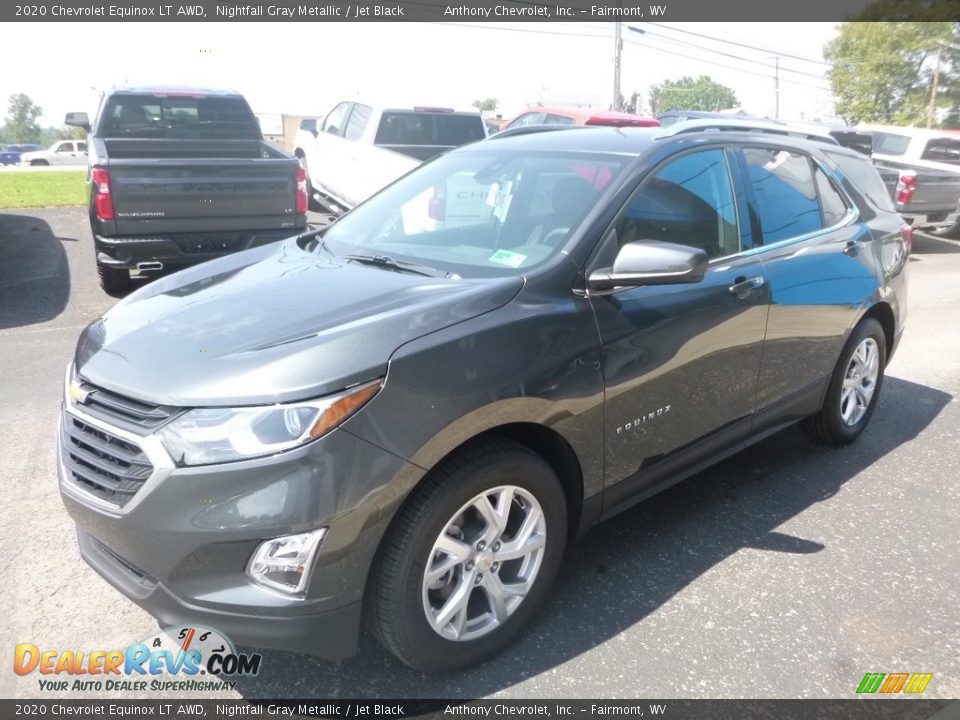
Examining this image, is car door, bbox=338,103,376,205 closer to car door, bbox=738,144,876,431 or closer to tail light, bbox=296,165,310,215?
tail light, bbox=296,165,310,215

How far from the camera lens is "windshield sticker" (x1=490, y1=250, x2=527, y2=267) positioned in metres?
2.96

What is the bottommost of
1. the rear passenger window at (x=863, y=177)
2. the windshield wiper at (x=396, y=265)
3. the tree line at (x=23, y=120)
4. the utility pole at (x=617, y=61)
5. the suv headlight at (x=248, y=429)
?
the suv headlight at (x=248, y=429)

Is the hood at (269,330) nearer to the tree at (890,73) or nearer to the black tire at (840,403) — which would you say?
the black tire at (840,403)

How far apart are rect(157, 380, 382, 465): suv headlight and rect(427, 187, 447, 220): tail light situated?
1.56m

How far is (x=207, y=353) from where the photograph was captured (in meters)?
2.39

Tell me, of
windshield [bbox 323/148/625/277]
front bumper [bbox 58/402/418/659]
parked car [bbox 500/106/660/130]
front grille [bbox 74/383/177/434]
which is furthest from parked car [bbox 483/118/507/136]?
front bumper [bbox 58/402/418/659]

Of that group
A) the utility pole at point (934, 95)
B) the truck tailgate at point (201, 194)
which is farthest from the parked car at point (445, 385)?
the utility pole at point (934, 95)

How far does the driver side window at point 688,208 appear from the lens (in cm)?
314

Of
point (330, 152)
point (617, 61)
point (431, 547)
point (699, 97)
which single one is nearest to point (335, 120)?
point (330, 152)

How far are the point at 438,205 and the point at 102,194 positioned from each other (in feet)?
14.8

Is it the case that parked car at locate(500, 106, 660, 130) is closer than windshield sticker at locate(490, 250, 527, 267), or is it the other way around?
windshield sticker at locate(490, 250, 527, 267)

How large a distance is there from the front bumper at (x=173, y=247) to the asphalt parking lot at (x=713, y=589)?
7.62ft

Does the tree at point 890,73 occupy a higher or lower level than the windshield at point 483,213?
higher

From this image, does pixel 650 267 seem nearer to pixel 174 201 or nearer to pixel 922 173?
pixel 174 201
